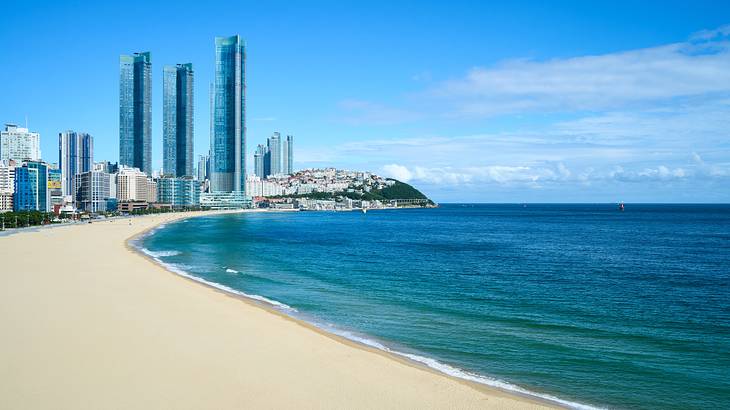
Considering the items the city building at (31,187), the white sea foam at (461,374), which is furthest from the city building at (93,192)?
the white sea foam at (461,374)

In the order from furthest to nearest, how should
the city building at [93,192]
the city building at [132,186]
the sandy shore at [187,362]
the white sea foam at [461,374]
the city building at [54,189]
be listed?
the city building at [132,186], the city building at [93,192], the city building at [54,189], the white sea foam at [461,374], the sandy shore at [187,362]

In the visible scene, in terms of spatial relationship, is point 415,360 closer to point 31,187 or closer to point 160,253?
point 160,253

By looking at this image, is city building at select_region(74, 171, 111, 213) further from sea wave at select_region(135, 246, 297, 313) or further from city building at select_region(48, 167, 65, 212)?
sea wave at select_region(135, 246, 297, 313)

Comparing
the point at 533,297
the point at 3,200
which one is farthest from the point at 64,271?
the point at 3,200

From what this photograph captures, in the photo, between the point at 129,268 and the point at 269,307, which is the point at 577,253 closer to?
the point at 269,307

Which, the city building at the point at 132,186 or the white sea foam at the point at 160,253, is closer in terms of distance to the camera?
the white sea foam at the point at 160,253

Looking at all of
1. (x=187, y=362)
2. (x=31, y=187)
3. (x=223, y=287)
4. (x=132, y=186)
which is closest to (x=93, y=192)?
(x=132, y=186)

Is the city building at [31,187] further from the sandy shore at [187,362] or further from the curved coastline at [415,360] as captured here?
the curved coastline at [415,360]
